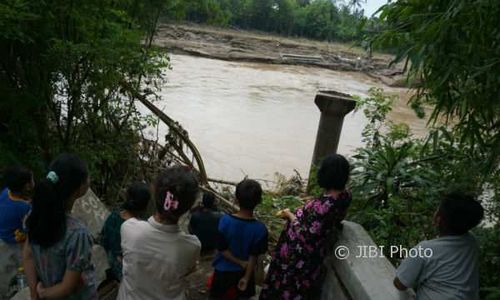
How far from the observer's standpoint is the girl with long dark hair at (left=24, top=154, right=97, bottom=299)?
6.37ft

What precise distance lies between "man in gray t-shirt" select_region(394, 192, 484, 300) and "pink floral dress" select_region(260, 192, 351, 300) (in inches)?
19.4

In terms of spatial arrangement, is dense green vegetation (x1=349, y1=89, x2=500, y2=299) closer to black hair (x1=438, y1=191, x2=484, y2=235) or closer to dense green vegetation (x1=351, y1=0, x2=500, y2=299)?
dense green vegetation (x1=351, y1=0, x2=500, y2=299)

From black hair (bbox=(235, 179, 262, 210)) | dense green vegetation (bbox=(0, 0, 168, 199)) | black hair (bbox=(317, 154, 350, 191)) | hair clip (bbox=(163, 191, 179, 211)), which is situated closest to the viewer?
hair clip (bbox=(163, 191, 179, 211))

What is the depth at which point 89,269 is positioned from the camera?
208cm

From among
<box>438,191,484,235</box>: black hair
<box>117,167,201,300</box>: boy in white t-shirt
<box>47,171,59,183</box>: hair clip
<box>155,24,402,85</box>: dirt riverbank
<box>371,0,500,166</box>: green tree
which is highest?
<box>371,0,500,166</box>: green tree

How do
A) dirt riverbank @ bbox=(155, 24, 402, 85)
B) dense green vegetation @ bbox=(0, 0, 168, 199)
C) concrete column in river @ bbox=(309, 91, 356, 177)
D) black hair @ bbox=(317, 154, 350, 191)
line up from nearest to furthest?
black hair @ bbox=(317, 154, 350, 191) < dense green vegetation @ bbox=(0, 0, 168, 199) < concrete column in river @ bbox=(309, 91, 356, 177) < dirt riverbank @ bbox=(155, 24, 402, 85)

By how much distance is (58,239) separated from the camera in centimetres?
199

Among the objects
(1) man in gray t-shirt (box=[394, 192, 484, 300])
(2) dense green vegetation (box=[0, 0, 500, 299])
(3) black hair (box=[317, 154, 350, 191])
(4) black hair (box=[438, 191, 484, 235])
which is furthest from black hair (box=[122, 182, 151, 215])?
(4) black hair (box=[438, 191, 484, 235])

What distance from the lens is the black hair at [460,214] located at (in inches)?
83.2

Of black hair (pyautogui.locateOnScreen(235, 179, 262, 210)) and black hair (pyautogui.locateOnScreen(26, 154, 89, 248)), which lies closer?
black hair (pyautogui.locateOnScreen(26, 154, 89, 248))

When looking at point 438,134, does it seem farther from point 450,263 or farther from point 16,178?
point 16,178

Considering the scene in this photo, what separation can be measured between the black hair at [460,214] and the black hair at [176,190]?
3.75ft

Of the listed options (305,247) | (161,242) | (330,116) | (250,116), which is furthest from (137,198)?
(250,116)

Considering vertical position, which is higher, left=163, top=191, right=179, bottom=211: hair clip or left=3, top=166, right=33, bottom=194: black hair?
left=163, top=191, right=179, bottom=211: hair clip
